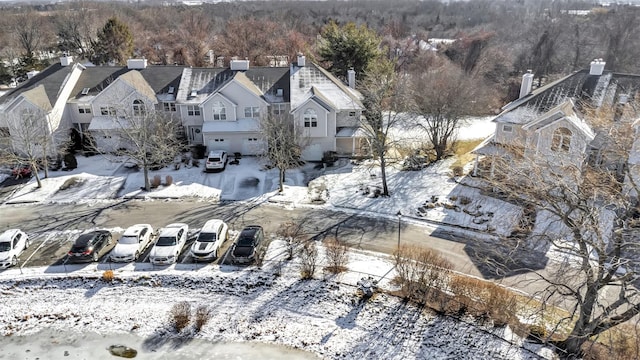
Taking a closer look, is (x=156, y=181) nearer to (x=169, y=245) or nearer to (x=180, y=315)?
(x=169, y=245)

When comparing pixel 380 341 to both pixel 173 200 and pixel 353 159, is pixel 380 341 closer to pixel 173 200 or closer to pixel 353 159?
pixel 173 200

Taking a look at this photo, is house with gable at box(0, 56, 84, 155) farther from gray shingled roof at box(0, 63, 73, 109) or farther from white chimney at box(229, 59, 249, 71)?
white chimney at box(229, 59, 249, 71)

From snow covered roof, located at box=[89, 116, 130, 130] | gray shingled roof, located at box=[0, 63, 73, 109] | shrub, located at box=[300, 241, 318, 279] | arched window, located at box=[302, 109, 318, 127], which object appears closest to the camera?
shrub, located at box=[300, 241, 318, 279]

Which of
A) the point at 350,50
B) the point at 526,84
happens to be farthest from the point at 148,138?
the point at 526,84

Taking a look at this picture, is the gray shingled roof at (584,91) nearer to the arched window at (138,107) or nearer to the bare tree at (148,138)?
the bare tree at (148,138)

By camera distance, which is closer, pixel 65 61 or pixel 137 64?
pixel 65 61

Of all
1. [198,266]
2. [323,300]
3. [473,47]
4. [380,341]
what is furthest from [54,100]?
[473,47]

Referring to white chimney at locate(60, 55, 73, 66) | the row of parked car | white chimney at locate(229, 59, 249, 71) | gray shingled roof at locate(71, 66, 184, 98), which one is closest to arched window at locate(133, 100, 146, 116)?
gray shingled roof at locate(71, 66, 184, 98)

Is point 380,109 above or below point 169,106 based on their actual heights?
below
